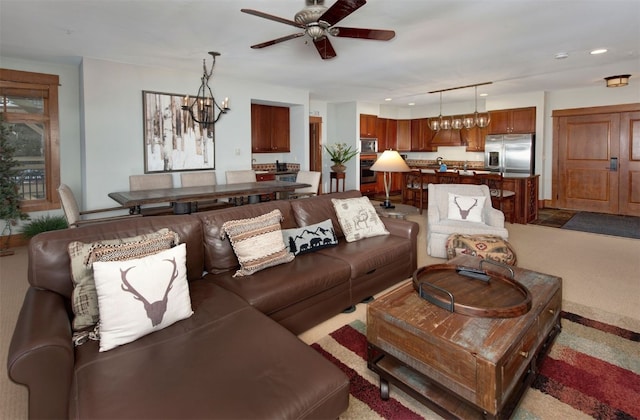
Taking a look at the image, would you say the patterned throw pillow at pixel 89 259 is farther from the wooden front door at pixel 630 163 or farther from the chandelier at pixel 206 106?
the wooden front door at pixel 630 163

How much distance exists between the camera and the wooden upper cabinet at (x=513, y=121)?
750 centimetres

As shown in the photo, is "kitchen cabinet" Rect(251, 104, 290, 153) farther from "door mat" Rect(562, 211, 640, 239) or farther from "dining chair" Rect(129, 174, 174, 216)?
"door mat" Rect(562, 211, 640, 239)

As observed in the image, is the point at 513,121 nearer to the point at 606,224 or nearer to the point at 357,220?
the point at 606,224

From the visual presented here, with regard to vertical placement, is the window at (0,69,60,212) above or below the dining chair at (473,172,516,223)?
above

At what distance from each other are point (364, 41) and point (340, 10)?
1502 mm

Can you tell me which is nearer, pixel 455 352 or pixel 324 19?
pixel 455 352

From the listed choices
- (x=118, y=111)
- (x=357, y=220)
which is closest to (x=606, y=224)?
(x=357, y=220)

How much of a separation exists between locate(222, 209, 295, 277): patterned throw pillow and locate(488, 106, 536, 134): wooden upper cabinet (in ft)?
23.1

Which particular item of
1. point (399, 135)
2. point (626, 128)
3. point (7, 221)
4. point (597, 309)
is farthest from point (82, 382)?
point (399, 135)

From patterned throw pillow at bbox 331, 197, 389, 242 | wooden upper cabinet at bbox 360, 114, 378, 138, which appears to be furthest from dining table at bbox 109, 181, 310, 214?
wooden upper cabinet at bbox 360, 114, 378, 138

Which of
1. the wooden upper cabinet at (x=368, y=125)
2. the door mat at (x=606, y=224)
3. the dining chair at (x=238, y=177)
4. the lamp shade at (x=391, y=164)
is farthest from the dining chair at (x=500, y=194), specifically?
the dining chair at (x=238, y=177)

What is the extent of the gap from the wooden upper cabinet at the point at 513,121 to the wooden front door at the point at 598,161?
50 cm

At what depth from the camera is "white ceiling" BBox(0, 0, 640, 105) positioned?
3.12 metres

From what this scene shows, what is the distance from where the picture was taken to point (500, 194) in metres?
5.98
